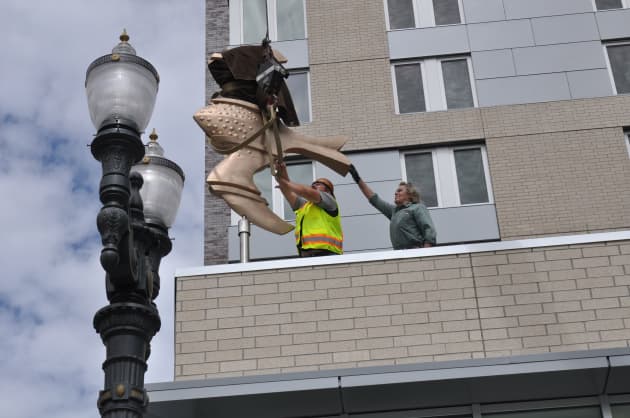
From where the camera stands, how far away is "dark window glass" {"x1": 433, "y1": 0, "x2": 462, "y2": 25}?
22.6 meters

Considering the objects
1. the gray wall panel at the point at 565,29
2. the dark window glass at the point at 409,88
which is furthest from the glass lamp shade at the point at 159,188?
the gray wall panel at the point at 565,29

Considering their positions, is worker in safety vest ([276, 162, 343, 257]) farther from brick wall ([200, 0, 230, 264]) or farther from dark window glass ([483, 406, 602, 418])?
brick wall ([200, 0, 230, 264])

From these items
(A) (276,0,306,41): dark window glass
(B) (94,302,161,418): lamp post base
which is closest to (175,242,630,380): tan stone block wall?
(B) (94,302,161,418): lamp post base

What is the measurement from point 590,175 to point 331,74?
5.36 meters

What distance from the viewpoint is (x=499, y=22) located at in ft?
72.7

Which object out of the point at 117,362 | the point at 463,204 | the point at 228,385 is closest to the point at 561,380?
the point at 228,385

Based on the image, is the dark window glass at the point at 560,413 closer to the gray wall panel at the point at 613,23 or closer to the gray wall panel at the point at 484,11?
the gray wall panel at the point at 613,23

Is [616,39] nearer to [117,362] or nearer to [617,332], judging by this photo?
[617,332]

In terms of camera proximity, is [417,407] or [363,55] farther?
[363,55]

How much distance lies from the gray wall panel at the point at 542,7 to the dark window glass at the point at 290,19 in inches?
163

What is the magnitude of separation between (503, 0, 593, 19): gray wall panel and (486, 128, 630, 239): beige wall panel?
2.90 metres

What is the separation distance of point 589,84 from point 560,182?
2487mm

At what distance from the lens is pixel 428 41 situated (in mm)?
22297

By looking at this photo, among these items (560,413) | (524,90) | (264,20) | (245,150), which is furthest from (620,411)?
(264,20)
